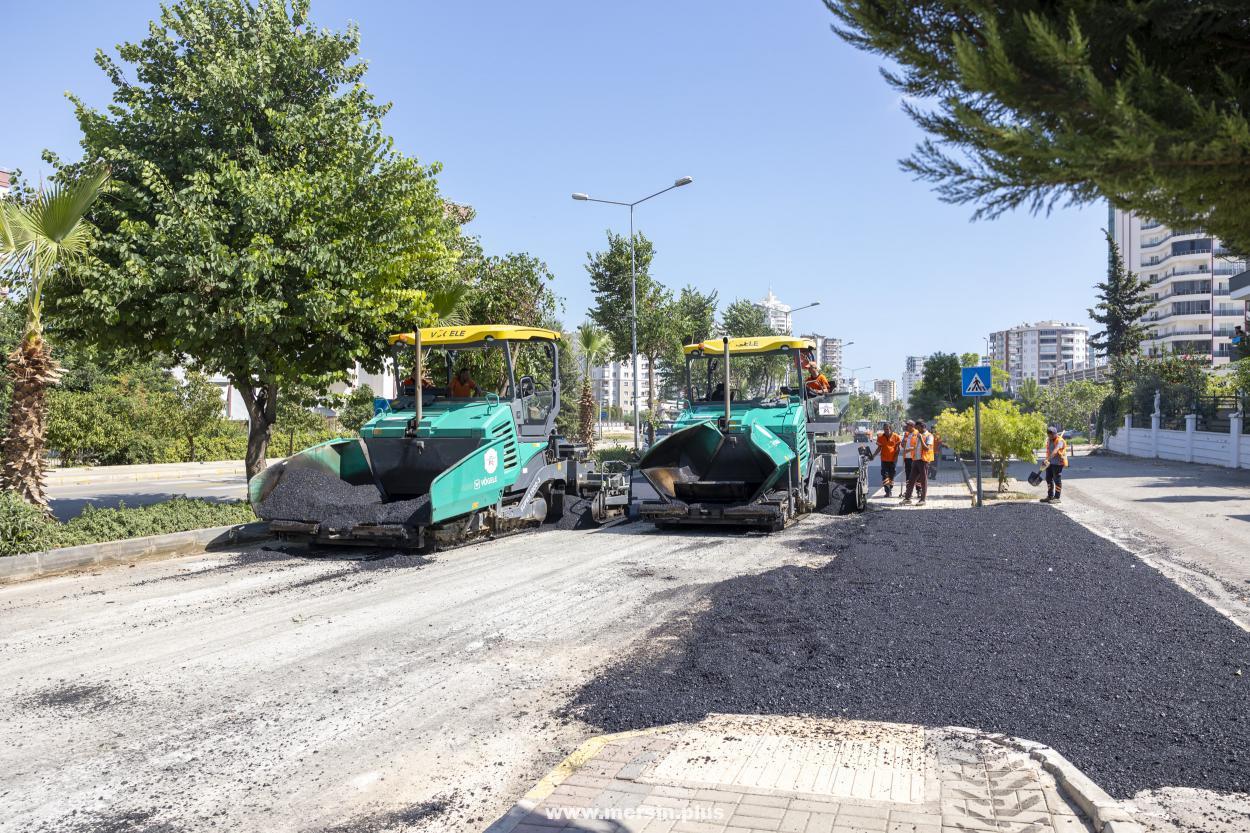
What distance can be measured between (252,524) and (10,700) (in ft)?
20.9

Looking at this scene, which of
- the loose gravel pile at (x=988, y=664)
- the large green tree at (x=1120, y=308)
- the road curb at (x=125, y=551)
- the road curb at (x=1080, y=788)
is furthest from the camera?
the large green tree at (x=1120, y=308)

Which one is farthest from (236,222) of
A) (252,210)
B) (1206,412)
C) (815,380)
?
(1206,412)

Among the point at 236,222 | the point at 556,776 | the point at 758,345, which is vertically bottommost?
the point at 556,776

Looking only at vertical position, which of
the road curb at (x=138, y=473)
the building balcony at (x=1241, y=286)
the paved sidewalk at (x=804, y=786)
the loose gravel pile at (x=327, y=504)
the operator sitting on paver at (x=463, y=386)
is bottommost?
the road curb at (x=138, y=473)

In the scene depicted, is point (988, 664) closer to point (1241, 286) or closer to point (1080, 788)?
point (1080, 788)

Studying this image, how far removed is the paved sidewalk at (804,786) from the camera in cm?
331

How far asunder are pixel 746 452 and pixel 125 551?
24.9ft

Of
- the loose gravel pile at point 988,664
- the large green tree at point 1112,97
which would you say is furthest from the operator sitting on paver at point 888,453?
the large green tree at point 1112,97

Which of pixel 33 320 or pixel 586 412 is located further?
pixel 586 412

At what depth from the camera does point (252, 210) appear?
36.4 feet

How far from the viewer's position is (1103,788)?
3.62 m

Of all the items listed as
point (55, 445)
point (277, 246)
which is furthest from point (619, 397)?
point (277, 246)

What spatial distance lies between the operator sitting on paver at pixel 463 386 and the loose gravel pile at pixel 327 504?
2.10 metres

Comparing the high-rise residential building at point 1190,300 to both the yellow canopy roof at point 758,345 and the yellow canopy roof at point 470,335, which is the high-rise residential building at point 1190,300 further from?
the yellow canopy roof at point 470,335
